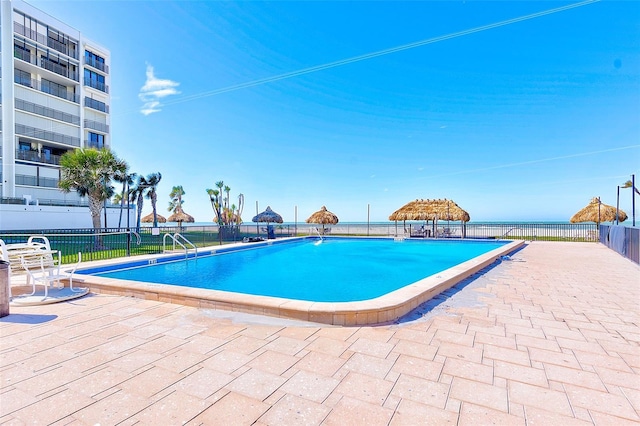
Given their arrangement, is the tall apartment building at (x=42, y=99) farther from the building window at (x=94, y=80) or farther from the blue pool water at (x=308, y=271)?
the blue pool water at (x=308, y=271)

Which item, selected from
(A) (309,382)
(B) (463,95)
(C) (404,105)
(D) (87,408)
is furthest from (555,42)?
(D) (87,408)

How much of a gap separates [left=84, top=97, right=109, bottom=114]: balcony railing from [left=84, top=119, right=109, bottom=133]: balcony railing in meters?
1.26

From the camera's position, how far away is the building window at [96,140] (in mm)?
25820

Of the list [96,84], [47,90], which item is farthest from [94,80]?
[47,90]

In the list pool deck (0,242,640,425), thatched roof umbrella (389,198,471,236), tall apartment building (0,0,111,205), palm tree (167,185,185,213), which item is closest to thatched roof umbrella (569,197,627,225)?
thatched roof umbrella (389,198,471,236)

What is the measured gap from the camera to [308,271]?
30.5ft

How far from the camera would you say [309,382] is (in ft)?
7.06

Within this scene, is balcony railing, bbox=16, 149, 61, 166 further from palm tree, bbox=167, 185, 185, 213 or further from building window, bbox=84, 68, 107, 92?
palm tree, bbox=167, 185, 185, 213

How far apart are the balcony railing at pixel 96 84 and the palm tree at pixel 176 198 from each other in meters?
12.8

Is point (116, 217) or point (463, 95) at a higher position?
point (463, 95)

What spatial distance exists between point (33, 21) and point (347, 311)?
1287 inches

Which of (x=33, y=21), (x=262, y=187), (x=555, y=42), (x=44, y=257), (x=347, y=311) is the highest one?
(x=33, y=21)

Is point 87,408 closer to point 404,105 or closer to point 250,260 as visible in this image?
point 250,260

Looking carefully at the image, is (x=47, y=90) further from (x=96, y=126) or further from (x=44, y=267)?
(x=44, y=267)
